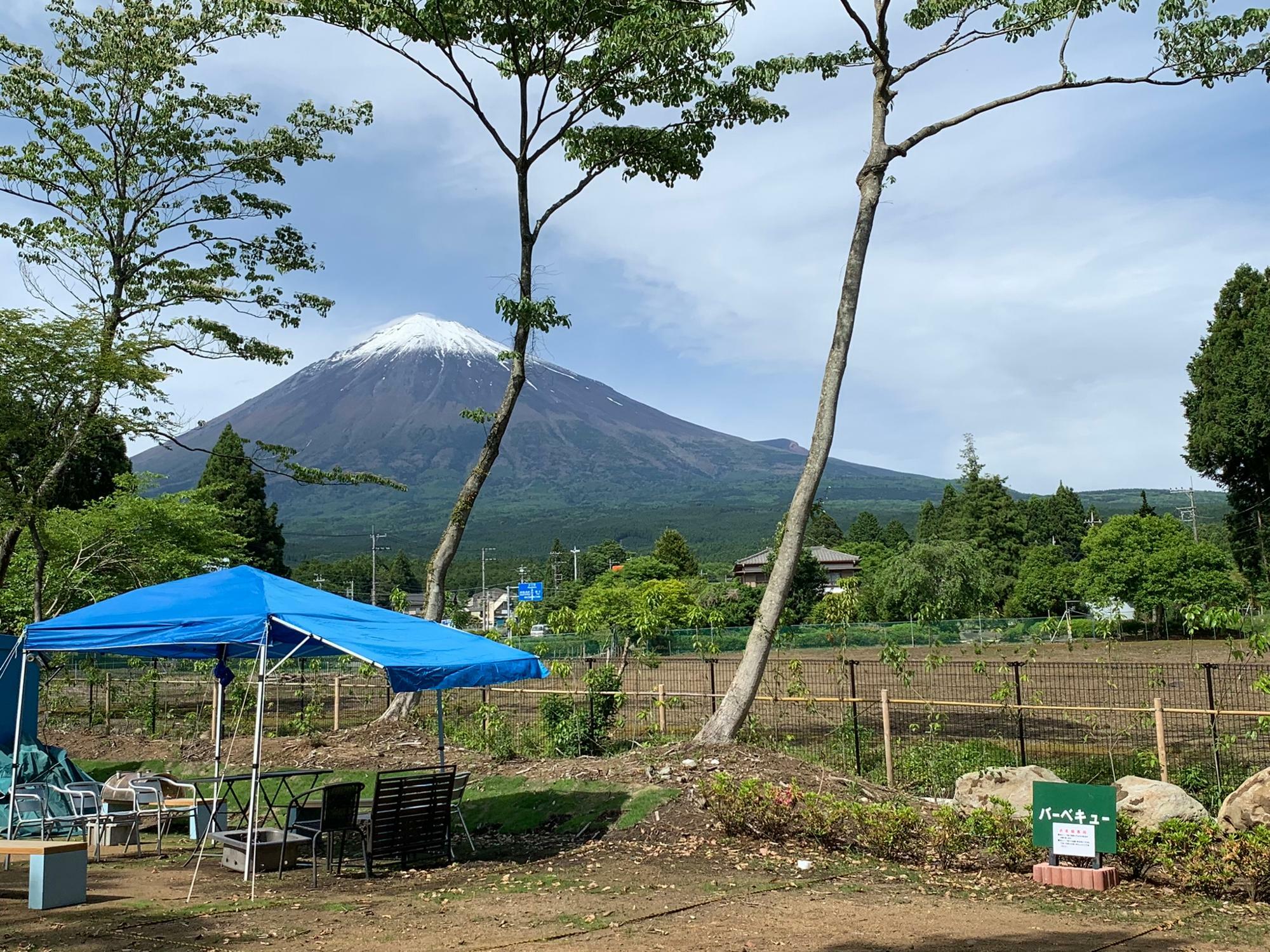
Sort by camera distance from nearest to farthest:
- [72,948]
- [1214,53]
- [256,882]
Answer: [72,948], [256,882], [1214,53]

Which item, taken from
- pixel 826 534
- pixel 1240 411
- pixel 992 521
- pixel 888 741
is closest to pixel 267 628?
pixel 888 741

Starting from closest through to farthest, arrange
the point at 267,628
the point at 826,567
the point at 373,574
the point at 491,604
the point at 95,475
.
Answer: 1. the point at 267,628
2. the point at 95,475
3. the point at 373,574
4. the point at 826,567
5. the point at 491,604

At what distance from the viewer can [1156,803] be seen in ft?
32.1

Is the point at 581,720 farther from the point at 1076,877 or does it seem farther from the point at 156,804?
the point at 1076,877

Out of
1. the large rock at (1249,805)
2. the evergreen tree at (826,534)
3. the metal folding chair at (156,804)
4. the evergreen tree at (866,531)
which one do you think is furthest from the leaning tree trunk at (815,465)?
the evergreen tree at (826,534)

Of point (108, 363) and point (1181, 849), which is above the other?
point (108, 363)

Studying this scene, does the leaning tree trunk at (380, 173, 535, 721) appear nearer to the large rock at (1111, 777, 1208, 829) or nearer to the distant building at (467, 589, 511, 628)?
the large rock at (1111, 777, 1208, 829)

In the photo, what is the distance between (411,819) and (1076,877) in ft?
17.4

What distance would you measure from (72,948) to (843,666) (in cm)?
958

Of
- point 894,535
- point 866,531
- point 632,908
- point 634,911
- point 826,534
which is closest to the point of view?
point 634,911

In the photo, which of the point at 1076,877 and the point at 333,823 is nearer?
the point at 1076,877

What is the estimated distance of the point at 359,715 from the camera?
2175 centimetres

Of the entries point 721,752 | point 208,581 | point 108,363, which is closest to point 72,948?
point 208,581

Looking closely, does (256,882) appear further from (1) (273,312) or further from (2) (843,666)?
(1) (273,312)
